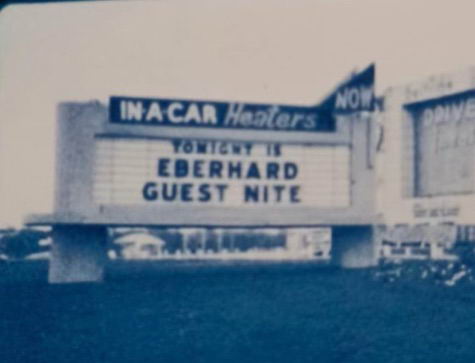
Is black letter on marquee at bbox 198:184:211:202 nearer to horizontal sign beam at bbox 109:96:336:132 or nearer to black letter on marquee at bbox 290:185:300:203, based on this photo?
horizontal sign beam at bbox 109:96:336:132

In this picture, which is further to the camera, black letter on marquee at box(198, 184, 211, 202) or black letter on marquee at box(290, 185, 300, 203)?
black letter on marquee at box(290, 185, 300, 203)

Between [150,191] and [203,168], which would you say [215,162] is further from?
[150,191]

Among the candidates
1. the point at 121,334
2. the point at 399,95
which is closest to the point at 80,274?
the point at 121,334

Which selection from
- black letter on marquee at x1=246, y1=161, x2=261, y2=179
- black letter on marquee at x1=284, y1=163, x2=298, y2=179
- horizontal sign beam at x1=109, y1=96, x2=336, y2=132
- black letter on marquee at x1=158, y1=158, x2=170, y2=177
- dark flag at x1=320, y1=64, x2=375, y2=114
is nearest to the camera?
horizontal sign beam at x1=109, y1=96, x2=336, y2=132

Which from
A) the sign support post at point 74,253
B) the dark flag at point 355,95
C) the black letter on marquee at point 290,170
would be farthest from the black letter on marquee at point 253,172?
the sign support post at point 74,253

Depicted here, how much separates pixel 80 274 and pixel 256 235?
39.2 meters

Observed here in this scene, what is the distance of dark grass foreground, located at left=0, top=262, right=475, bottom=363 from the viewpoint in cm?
1085

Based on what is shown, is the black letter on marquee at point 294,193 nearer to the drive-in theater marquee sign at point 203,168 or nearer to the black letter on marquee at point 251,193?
the drive-in theater marquee sign at point 203,168

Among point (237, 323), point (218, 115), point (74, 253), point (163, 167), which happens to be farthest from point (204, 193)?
point (237, 323)

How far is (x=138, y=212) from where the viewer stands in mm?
21438

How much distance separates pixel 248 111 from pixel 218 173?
2.46 meters

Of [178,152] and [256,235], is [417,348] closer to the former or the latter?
[178,152]

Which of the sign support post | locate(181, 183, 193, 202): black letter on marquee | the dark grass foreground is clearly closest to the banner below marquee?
locate(181, 183, 193, 202): black letter on marquee

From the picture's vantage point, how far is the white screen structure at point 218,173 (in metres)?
21.5
